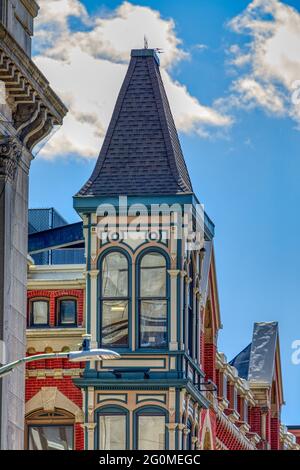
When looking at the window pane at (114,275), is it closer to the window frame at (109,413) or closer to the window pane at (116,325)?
the window pane at (116,325)

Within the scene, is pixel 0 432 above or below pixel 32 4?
below

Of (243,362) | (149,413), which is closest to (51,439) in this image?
(149,413)

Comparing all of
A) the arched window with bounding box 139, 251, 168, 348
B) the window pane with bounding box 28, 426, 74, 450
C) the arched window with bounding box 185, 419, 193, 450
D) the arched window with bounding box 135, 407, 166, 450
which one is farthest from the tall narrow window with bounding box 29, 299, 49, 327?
the arched window with bounding box 185, 419, 193, 450

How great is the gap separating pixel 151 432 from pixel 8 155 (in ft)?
39.6

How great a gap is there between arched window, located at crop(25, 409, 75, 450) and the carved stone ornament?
12.4 meters

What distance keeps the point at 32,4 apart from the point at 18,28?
113 cm

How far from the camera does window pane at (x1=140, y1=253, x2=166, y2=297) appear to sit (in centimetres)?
6562

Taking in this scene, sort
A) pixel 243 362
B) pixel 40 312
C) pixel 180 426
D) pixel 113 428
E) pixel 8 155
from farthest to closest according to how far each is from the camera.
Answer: pixel 243 362 < pixel 40 312 < pixel 113 428 < pixel 180 426 < pixel 8 155

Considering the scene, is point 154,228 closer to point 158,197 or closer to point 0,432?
point 158,197

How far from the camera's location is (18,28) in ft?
185

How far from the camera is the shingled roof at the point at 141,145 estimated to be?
66.4 m

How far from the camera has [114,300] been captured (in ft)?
216

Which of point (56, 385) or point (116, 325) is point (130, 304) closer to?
point (116, 325)
